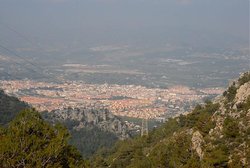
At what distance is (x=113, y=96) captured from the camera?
93688 millimetres

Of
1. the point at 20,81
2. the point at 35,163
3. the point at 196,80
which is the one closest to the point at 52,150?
the point at 35,163

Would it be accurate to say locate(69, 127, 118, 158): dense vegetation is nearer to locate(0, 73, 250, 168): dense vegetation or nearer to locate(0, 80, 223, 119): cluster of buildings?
locate(0, 73, 250, 168): dense vegetation

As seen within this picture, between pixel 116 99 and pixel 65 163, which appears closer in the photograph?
pixel 65 163

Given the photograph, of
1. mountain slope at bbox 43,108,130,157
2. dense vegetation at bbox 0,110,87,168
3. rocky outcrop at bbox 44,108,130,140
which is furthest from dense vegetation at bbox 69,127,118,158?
dense vegetation at bbox 0,110,87,168

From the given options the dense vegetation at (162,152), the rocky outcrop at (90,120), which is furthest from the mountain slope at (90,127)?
the dense vegetation at (162,152)

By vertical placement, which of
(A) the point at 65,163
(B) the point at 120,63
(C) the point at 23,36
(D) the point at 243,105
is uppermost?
(C) the point at 23,36

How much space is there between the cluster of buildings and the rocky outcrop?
1462cm

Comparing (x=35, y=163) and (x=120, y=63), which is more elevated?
(x=120, y=63)

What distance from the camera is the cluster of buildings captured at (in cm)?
7688

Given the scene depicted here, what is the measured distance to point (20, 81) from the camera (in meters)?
106

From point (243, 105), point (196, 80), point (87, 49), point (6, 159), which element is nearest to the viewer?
point (6, 159)

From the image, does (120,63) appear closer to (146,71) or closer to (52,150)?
(146,71)

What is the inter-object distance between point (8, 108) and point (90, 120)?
1252 cm

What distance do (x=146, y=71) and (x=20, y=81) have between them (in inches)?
1621
